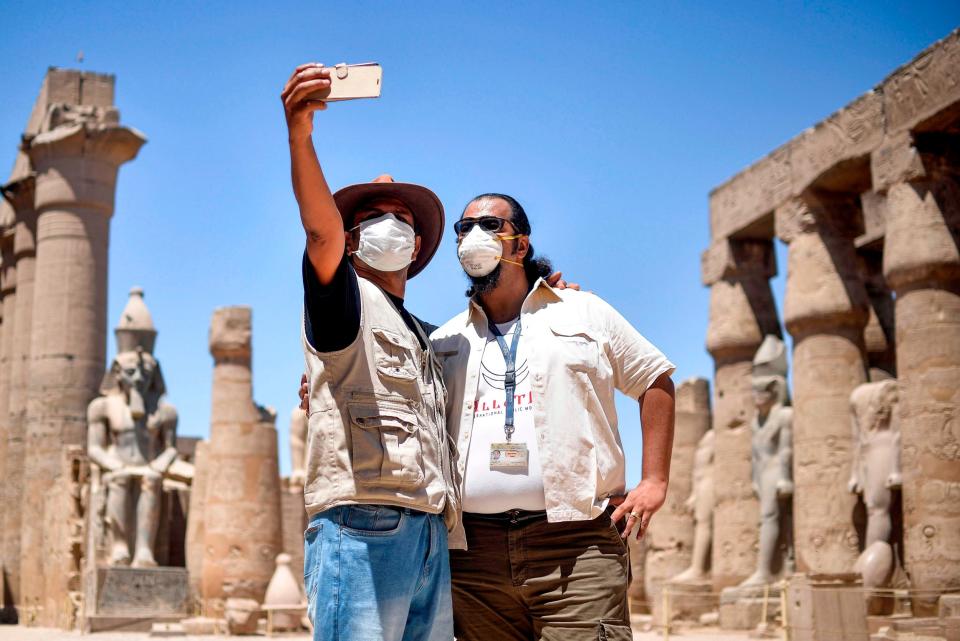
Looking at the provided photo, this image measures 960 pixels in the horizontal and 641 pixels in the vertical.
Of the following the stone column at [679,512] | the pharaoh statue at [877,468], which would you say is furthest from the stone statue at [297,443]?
the pharaoh statue at [877,468]

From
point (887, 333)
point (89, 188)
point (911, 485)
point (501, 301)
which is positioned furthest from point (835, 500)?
point (89, 188)

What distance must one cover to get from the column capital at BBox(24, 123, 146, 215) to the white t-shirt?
20.4m

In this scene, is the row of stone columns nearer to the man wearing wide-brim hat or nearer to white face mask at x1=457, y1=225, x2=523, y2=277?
white face mask at x1=457, y1=225, x2=523, y2=277

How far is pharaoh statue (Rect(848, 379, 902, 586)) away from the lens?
548 inches

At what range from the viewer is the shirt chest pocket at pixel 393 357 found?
147 inches

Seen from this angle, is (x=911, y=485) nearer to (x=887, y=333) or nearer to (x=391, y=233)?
(x=887, y=333)

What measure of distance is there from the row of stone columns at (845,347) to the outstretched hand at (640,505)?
6749mm

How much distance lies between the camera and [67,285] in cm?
2264

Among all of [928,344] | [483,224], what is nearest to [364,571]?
[483,224]

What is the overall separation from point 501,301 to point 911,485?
9.95 metres

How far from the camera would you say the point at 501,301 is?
4.54m

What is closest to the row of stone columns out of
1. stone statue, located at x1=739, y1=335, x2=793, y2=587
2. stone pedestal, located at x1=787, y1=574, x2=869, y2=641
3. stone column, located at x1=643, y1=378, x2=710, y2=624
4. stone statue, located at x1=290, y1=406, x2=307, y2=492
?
stone pedestal, located at x1=787, y1=574, x2=869, y2=641

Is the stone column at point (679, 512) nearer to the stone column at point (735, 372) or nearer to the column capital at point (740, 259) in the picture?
the stone column at point (735, 372)

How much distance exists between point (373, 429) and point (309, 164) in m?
0.78
